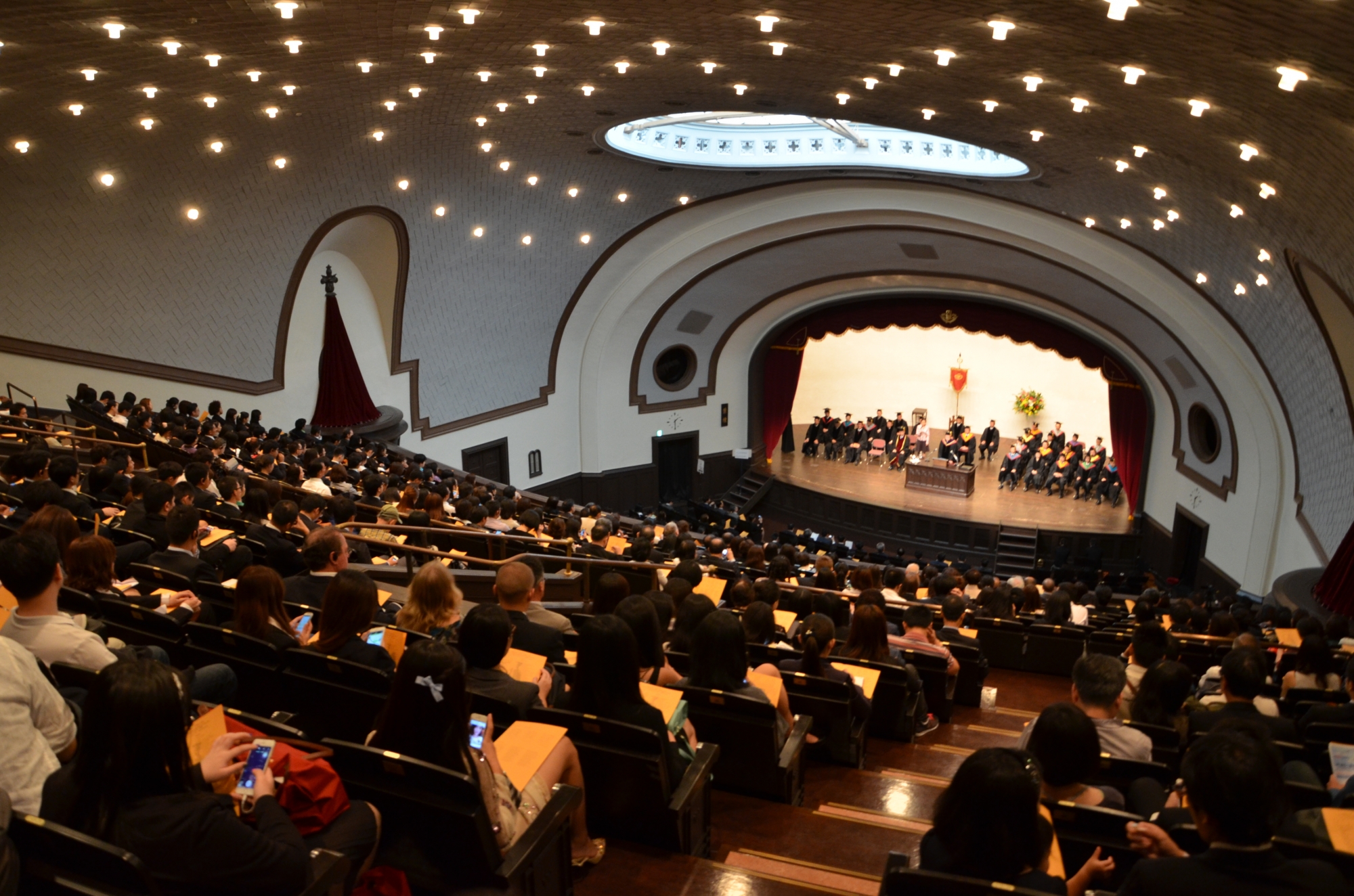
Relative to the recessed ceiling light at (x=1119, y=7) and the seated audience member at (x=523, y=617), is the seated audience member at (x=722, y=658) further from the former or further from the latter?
the recessed ceiling light at (x=1119, y=7)

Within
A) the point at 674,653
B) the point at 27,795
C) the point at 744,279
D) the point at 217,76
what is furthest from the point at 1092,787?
the point at 744,279

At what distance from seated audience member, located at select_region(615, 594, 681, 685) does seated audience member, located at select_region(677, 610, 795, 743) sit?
0.17 m

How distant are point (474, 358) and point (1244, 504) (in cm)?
1416

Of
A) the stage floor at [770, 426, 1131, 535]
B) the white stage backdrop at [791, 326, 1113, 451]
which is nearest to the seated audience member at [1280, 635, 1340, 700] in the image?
the stage floor at [770, 426, 1131, 535]

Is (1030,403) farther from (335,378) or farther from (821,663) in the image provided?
(821,663)

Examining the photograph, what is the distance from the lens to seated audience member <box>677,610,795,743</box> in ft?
15.1

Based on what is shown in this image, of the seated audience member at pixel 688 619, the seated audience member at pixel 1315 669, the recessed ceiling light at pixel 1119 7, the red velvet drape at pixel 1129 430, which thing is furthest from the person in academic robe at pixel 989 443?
the seated audience member at pixel 688 619

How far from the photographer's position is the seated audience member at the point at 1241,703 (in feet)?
15.6

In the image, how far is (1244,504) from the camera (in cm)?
1706

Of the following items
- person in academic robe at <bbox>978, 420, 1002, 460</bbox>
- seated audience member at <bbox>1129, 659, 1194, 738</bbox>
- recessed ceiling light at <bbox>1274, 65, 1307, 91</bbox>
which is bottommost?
seated audience member at <bbox>1129, 659, 1194, 738</bbox>

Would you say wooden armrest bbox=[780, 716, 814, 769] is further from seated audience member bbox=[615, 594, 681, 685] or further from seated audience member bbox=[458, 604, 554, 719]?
seated audience member bbox=[458, 604, 554, 719]

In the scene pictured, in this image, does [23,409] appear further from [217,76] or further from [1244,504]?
[1244,504]

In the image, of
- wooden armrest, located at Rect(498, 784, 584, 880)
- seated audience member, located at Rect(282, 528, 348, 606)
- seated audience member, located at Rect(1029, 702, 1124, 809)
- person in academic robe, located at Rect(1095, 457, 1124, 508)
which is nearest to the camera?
wooden armrest, located at Rect(498, 784, 584, 880)

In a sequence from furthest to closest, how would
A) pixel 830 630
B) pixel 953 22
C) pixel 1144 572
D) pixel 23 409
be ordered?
pixel 1144 572 → pixel 23 409 → pixel 953 22 → pixel 830 630
